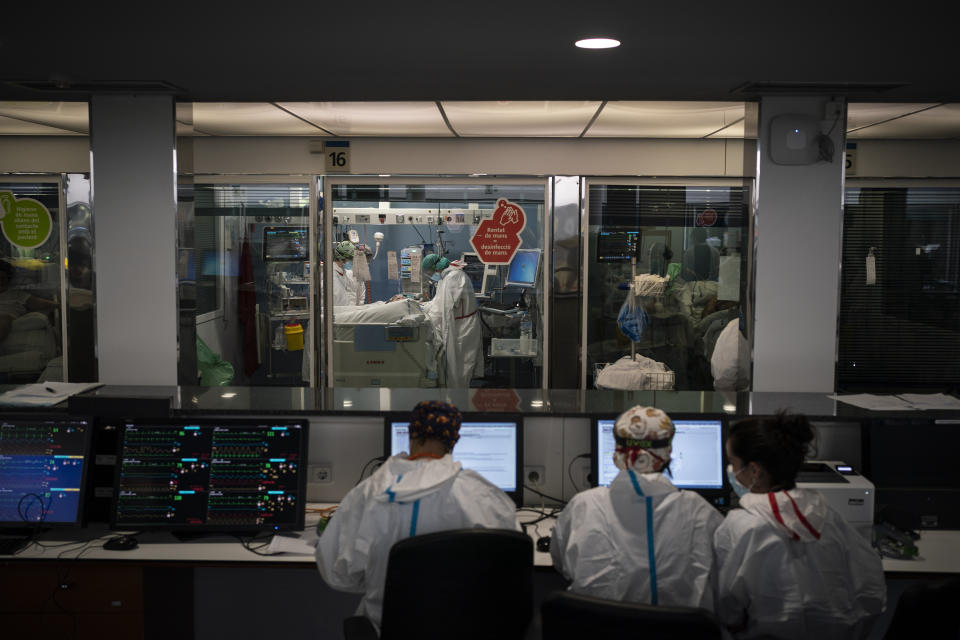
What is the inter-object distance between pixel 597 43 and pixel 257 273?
4.02 meters

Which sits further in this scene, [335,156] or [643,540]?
[335,156]

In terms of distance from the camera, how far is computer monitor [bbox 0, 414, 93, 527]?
8.71ft

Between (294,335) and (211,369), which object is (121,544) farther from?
(294,335)

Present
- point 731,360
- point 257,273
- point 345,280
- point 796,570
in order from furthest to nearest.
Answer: point 257,273 < point 345,280 < point 731,360 < point 796,570

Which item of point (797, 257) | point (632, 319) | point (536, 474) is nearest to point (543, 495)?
point (536, 474)

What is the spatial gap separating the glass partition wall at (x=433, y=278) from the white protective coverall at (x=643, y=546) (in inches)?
144

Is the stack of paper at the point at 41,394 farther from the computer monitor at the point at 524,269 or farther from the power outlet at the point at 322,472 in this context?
the computer monitor at the point at 524,269

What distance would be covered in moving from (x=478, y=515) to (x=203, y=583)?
1.46 metres

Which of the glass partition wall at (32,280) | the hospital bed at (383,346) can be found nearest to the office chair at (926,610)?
the hospital bed at (383,346)

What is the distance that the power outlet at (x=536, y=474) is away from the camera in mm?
2916

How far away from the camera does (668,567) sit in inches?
78.4

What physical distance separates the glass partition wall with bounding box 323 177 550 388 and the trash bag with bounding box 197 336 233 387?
80cm

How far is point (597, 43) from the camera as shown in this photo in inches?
104

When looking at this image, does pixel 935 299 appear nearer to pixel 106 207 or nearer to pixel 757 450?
pixel 757 450
